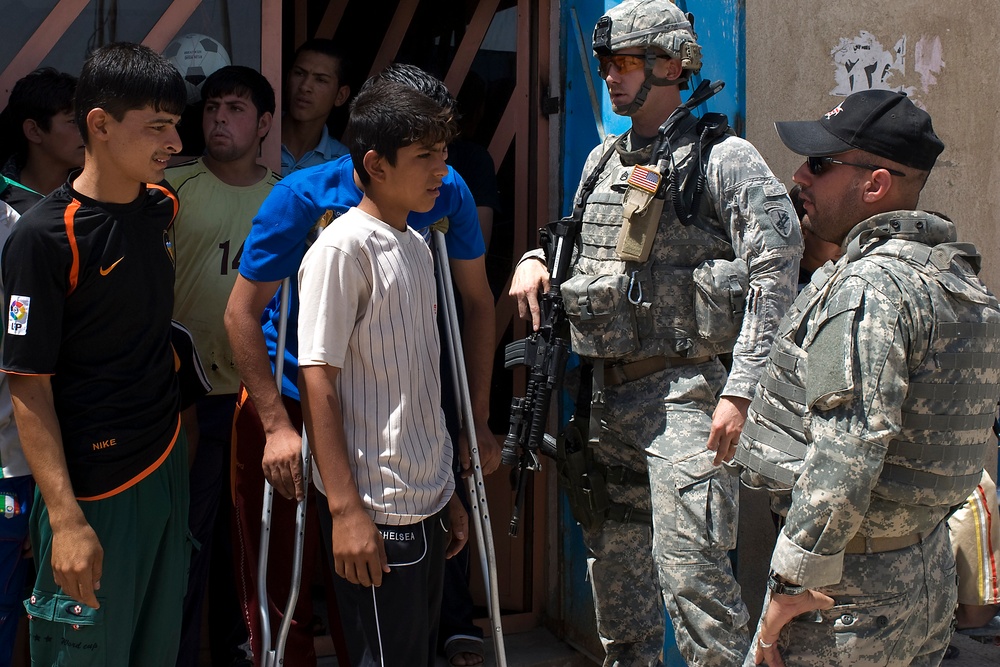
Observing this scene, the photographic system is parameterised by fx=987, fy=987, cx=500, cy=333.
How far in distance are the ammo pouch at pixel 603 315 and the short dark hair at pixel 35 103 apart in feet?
5.92

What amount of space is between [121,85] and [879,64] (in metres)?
3.47

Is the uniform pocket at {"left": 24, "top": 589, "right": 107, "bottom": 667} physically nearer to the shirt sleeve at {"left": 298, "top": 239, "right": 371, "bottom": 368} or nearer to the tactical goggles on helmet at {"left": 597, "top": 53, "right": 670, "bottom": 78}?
the shirt sleeve at {"left": 298, "top": 239, "right": 371, "bottom": 368}

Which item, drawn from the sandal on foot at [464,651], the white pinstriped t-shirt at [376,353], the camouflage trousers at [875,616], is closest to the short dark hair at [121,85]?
the white pinstriped t-shirt at [376,353]

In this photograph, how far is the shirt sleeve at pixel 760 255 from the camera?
3039mm

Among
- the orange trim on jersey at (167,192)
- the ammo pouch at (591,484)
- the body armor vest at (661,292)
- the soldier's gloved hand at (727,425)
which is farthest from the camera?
the ammo pouch at (591,484)

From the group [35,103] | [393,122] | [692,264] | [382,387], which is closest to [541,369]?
[692,264]

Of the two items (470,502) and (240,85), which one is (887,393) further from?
(240,85)

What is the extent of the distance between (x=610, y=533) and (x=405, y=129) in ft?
5.70

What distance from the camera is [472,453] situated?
114 inches

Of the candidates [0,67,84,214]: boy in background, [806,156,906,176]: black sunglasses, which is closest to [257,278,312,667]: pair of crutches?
[0,67,84,214]: boy in background

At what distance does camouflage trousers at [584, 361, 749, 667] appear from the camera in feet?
10.1

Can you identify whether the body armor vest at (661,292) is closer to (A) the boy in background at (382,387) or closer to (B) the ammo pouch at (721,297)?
(B) the ammo pouch at (721,297)

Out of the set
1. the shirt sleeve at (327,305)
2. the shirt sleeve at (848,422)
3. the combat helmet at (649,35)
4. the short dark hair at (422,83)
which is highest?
the combat helmet at (649,35)

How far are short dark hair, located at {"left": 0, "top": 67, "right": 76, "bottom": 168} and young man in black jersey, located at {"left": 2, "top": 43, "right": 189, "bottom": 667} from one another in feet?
2.27
